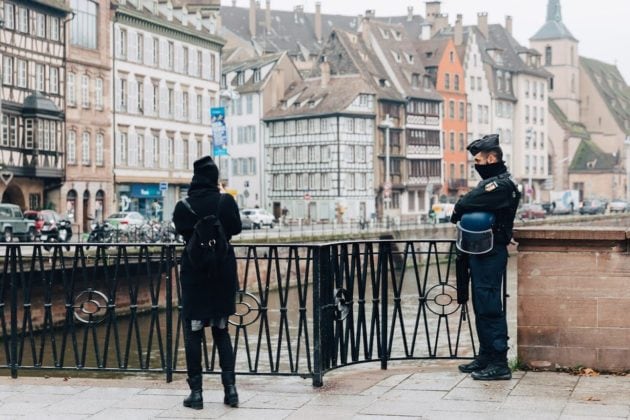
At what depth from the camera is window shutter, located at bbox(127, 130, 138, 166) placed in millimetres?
63625

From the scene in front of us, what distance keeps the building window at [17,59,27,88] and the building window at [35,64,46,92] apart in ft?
3.37

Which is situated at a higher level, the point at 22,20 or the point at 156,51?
the point at 156,51

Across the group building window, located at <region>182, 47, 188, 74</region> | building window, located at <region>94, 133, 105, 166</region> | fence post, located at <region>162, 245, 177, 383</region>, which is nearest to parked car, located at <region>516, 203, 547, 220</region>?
building window, located at <region>182, 47, 188, 74</region>

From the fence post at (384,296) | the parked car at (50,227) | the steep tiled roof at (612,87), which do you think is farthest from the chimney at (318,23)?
the fence post at (384,296)

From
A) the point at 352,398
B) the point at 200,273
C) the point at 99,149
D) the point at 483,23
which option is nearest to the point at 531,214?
the point at 483,23

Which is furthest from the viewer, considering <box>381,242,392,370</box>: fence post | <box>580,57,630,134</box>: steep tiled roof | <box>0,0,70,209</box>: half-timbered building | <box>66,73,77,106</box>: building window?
<box>580,57,630,134</box>: steep tiled roof

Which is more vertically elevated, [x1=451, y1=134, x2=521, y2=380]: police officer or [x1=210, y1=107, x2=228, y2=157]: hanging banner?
[x1=210, y1=107, x2=228, y2=157]: hanging banner

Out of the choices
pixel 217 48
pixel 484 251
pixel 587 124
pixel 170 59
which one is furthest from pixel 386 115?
pixel 484 251

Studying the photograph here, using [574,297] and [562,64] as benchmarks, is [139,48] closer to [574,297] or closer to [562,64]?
[574,297]

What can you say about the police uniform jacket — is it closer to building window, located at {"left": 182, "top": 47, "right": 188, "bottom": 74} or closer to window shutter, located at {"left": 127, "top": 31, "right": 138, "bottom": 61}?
window shutter, located at {"left": 127, "top": 31, "right": 138, "bottom": 61}

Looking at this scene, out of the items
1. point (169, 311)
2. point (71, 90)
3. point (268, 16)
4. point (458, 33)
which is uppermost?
point (268, 16)

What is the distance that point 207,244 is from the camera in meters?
9.28

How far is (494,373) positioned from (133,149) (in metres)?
54.9

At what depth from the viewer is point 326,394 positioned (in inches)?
381
